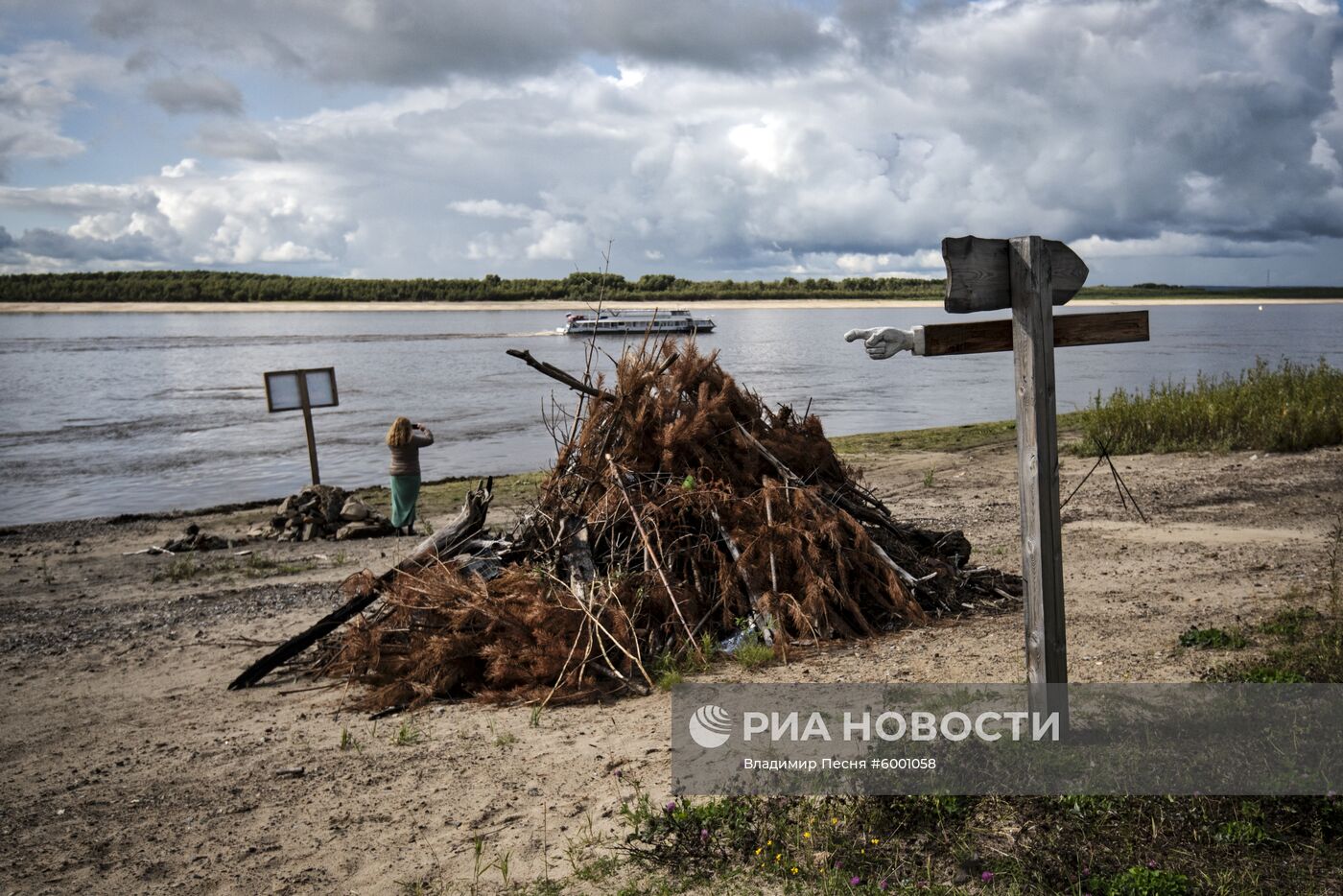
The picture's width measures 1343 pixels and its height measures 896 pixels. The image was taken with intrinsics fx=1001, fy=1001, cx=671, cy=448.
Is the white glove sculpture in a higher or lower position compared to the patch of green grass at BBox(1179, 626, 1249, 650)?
higher

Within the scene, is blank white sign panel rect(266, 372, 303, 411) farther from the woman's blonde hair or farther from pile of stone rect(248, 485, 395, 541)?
the woman's blonde hair

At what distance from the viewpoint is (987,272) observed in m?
4.05

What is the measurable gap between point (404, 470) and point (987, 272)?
929 centimetres

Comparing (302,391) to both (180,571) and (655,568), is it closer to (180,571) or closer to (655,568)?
(180,571)

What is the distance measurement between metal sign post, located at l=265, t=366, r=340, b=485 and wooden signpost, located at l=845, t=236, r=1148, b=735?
40.1 feet

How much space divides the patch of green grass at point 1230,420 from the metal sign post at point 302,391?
1111cm

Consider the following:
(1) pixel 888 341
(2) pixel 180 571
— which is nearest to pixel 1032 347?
(1) pixel 888 341

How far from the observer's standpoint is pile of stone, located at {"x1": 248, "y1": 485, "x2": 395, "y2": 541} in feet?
41.6

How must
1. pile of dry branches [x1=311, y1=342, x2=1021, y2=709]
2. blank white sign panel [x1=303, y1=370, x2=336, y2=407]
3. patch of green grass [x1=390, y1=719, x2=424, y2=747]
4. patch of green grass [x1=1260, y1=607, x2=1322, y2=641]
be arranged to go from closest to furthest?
patch of green grass [x1=390, y1=719, x2=424, y2=747] → patch of green grass [x1=1260, y1=607, x2=1322, y2=641] → pile of dry branches [x1=311, y1=342, x2=1021, y2=709] → blank white sign panel [x1=303, y1=370, x2=336, y2=407]

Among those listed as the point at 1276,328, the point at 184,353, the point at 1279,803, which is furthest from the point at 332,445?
the point at 1276,328

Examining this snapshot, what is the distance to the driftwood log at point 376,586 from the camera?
6965 mm

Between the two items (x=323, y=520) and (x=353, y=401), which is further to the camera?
(x=353, y=401)

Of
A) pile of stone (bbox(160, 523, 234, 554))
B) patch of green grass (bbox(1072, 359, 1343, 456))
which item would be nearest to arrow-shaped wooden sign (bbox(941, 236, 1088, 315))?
patch of green grass (bbox(1072, 359, 1343, 456))

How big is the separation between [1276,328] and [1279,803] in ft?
295
